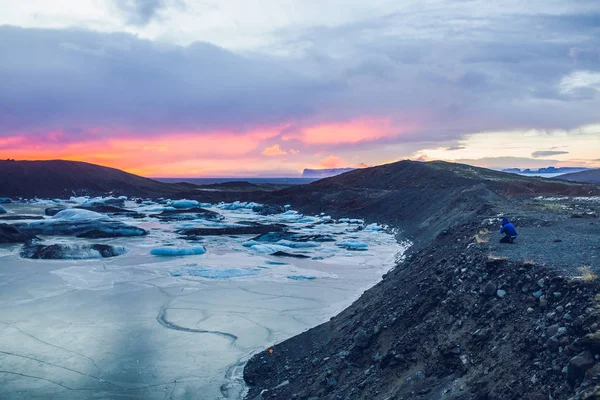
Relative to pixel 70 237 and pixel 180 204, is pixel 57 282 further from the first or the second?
pixel 180 204

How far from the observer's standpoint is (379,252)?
2398cm

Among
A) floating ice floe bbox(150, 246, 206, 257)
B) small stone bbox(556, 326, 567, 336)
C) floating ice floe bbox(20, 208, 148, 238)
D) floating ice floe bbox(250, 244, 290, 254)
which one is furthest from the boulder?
floating ice floe bbox(20, 208, 148, 238)

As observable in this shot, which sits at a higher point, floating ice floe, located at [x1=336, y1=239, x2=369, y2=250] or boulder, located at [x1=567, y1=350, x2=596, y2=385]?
boulder, located at [x1=567, y1=350, x2=596, y2=385]

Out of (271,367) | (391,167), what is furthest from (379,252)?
(391,167)

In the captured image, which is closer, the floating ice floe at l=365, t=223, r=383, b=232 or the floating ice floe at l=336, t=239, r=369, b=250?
the floating ice floe at l=336, t=239, r=369, b=250

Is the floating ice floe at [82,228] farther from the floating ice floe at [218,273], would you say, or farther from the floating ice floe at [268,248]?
the floating ice floe at [218,273]

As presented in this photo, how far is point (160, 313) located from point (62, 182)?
256 ft

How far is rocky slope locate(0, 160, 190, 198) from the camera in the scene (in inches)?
3076

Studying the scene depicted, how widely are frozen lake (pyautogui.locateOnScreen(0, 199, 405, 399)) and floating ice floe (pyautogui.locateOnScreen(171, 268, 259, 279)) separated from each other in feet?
0.14

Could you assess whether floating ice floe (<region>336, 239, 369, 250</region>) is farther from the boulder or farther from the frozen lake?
the boulder

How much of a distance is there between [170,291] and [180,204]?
42935 mm

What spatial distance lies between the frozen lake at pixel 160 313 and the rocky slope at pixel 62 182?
59.4 meters

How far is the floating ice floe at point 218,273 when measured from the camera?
18234mm

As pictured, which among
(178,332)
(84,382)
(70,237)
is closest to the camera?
(84,382)
